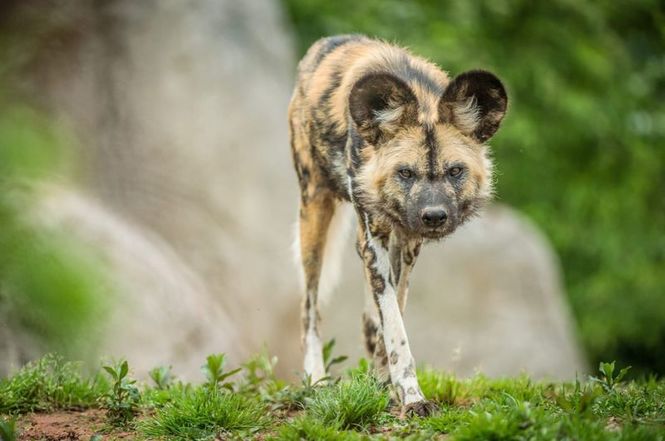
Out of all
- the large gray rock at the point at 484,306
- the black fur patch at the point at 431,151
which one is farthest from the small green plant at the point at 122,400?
the large gray rock at the point at 484,306

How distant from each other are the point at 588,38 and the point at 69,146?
9976 mm

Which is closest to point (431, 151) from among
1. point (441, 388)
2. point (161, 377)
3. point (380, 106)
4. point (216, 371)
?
point (380, 106)

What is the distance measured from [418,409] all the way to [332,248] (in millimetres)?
1462

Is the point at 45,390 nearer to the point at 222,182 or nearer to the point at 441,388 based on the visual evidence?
the point at 441,388

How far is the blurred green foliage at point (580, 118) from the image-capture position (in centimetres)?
1066

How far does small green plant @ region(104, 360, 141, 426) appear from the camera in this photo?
12.6 ft

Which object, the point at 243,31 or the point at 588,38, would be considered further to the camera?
the point at 588,38

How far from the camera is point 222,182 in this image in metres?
9.23

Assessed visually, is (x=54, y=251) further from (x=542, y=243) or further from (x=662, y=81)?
(x=662, y=81)

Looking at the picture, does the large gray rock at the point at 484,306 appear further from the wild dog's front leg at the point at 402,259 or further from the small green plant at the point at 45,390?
the small green plant at the point at 45,390

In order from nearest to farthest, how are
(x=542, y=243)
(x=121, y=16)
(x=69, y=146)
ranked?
(x=69, y=146) → (x=121, y=16) → (x=542, y=243)

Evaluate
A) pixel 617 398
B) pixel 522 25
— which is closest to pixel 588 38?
pixel 522 25

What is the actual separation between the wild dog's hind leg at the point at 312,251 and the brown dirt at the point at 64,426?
1200 millimetres

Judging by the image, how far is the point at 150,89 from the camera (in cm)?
937
